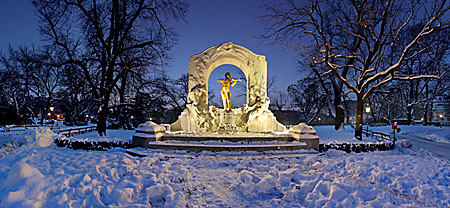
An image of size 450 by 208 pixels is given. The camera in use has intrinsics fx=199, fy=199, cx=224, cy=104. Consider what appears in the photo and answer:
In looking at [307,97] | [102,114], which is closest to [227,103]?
[102,114]

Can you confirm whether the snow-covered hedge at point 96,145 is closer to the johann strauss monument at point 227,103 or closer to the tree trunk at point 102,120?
the johann strauss monument at point 227,103

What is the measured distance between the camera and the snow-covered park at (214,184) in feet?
11.0

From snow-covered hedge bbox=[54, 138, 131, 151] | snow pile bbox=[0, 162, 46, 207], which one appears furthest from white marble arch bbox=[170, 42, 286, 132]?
snow pile bbox=[0, 162, 46, 207]

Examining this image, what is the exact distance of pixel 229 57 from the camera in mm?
13516

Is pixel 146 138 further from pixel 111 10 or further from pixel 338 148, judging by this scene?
pixel 111 10

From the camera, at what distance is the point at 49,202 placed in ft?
9.69

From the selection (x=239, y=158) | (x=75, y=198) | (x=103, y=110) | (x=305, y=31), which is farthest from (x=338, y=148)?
(x=103, y=110)

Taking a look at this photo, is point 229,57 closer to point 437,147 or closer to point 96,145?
point 96,145

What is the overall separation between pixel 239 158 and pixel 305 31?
9308 mm

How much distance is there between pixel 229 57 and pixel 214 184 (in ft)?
33.3

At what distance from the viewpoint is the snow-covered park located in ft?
11.0

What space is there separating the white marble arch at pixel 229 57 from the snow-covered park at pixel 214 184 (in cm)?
718

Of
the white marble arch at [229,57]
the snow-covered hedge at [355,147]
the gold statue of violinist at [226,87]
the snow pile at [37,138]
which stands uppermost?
the white marble arch at [229,57]

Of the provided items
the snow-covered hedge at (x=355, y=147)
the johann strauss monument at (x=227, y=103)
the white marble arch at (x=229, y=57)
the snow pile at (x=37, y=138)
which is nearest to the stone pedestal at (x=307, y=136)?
the snow-covered hedge at (x=355, y=147)
